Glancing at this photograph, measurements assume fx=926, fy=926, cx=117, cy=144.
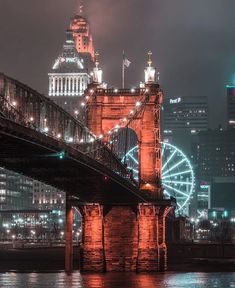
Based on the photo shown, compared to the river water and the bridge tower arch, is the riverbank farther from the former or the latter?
the river water

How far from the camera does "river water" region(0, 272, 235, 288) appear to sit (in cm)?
6706

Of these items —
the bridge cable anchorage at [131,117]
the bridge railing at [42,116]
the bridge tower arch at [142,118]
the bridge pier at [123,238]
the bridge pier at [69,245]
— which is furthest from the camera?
the bridge tower arch at [142,118]

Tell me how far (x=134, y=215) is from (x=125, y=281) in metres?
16.5

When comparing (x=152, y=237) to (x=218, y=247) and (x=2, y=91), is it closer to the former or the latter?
(x=218, y=247)

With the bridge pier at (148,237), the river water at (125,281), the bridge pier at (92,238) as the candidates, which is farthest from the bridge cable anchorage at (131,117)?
the river water at (125,281)

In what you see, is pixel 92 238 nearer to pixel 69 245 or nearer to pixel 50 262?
pixel 69 245

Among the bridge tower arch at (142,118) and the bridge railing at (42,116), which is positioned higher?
the bridge tower arch at (142,118)

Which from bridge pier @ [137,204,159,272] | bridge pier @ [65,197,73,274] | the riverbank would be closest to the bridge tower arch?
bridge pier @ [137,204,159,272]

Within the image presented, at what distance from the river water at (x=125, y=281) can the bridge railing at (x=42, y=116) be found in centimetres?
960

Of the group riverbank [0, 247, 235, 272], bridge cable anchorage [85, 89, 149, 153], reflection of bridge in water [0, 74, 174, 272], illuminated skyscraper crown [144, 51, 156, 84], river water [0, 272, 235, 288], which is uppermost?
illuminated skyscraper crown [144, 51, 156, 84]

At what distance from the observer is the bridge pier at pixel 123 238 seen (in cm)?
8588

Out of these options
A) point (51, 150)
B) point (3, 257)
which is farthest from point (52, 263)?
point (51, 150)

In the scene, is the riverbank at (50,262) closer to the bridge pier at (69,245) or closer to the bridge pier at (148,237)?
the bridge pier at (69,245)

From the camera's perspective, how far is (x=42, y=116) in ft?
179
